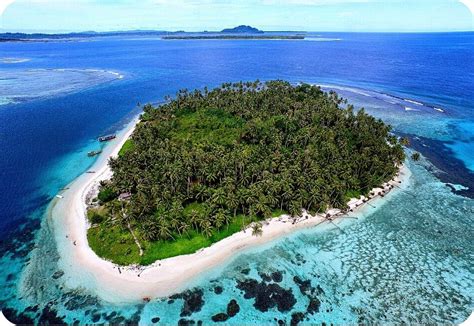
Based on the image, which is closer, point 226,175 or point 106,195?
point 106,195

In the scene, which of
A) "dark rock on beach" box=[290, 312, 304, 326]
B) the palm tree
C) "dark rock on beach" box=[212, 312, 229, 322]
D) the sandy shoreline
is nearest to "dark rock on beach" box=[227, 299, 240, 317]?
"dark rock on beach" box=[212, 312, 229, 322]

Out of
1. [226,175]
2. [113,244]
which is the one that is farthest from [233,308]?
[226,175]

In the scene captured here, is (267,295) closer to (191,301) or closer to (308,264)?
(308,264)

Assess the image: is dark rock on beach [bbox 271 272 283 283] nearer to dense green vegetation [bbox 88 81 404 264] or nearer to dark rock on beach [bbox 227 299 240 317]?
dark rock on beach [bbox 227 299 240 317]

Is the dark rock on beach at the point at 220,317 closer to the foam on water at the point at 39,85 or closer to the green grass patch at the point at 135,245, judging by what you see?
the green grass patch at the point at 135,245

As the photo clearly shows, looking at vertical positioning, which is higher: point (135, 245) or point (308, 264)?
point (135, 245)

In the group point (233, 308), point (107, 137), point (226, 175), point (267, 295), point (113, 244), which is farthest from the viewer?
point (107, 137)
